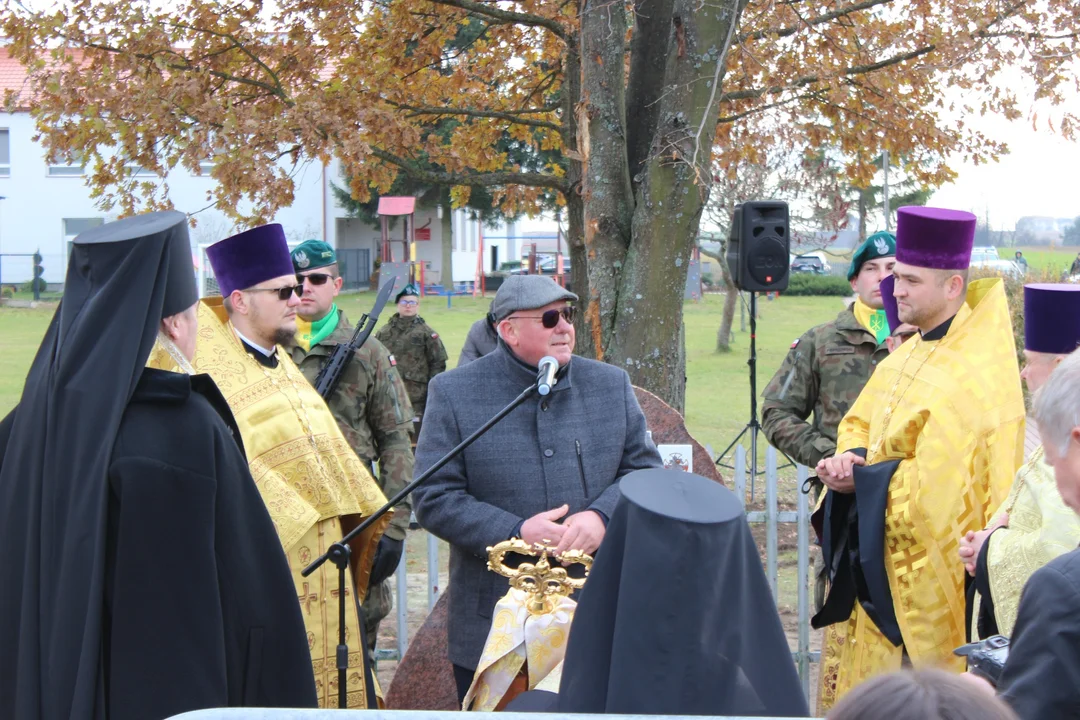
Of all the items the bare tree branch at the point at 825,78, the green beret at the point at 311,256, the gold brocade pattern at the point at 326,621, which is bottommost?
the gold brocade pattern at the point at 326,621

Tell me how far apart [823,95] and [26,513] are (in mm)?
8644

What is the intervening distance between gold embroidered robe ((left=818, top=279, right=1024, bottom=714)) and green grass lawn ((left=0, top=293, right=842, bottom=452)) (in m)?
8.80

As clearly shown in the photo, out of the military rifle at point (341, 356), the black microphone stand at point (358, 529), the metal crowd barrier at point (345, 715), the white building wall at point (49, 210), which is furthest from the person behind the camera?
the white building wall at point (49, 210)

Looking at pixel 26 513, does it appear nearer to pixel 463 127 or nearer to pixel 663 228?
pixel 663 228

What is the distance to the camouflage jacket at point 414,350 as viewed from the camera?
11.0m

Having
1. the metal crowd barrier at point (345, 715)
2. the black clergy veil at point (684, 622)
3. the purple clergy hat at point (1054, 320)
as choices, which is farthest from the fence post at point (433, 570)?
the metal crowd barrier at point (345, 715)

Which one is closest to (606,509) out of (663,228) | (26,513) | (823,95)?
(26,513)

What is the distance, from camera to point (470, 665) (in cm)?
373

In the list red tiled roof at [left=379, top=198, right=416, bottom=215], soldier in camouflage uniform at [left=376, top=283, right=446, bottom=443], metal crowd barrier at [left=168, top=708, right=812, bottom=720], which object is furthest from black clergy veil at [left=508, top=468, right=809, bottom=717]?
red tiled roof at [left=379, top=198, right=416, bottom=215]

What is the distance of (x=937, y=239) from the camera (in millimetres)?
3854

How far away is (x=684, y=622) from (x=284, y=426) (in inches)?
94.7

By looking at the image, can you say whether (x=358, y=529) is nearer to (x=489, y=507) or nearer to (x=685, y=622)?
(x=489, y=507)

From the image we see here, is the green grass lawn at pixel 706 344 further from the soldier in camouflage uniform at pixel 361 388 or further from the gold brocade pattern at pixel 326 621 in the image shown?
the gold brocade pattern at pixel 326 621

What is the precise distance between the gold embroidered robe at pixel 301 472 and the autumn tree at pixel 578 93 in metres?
3.30
